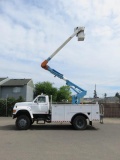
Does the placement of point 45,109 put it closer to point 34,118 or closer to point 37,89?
point 34,118

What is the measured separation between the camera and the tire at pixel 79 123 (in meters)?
19.2

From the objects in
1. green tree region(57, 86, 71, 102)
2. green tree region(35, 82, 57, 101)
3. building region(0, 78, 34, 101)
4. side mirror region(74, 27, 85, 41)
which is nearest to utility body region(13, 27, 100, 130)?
side mirror region(74, 27, 85, 41)

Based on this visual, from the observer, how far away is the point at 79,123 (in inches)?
763

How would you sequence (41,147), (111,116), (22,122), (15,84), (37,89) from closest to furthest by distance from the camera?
1. (41,147)
2. (22,122)
3. (111,116)
4. (15,84)
5. (37,89)

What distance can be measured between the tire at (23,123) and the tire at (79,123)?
301cm

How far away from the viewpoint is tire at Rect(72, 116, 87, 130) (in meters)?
19.2

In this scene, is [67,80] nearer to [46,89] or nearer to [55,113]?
[55,113]

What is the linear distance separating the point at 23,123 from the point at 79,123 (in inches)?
144

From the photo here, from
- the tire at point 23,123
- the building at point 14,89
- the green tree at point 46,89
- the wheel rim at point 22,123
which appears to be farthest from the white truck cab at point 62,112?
the green tree at point 46,89

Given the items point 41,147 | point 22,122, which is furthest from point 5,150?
point 22,122

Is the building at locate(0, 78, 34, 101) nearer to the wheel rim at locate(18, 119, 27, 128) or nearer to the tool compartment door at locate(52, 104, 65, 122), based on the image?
the tool compartment door at locate(52, 104, 65, 122)

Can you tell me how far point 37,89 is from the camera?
66500 mm

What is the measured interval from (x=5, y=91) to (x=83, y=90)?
35.9 meters

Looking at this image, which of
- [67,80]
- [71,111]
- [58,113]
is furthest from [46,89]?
[71,111]
